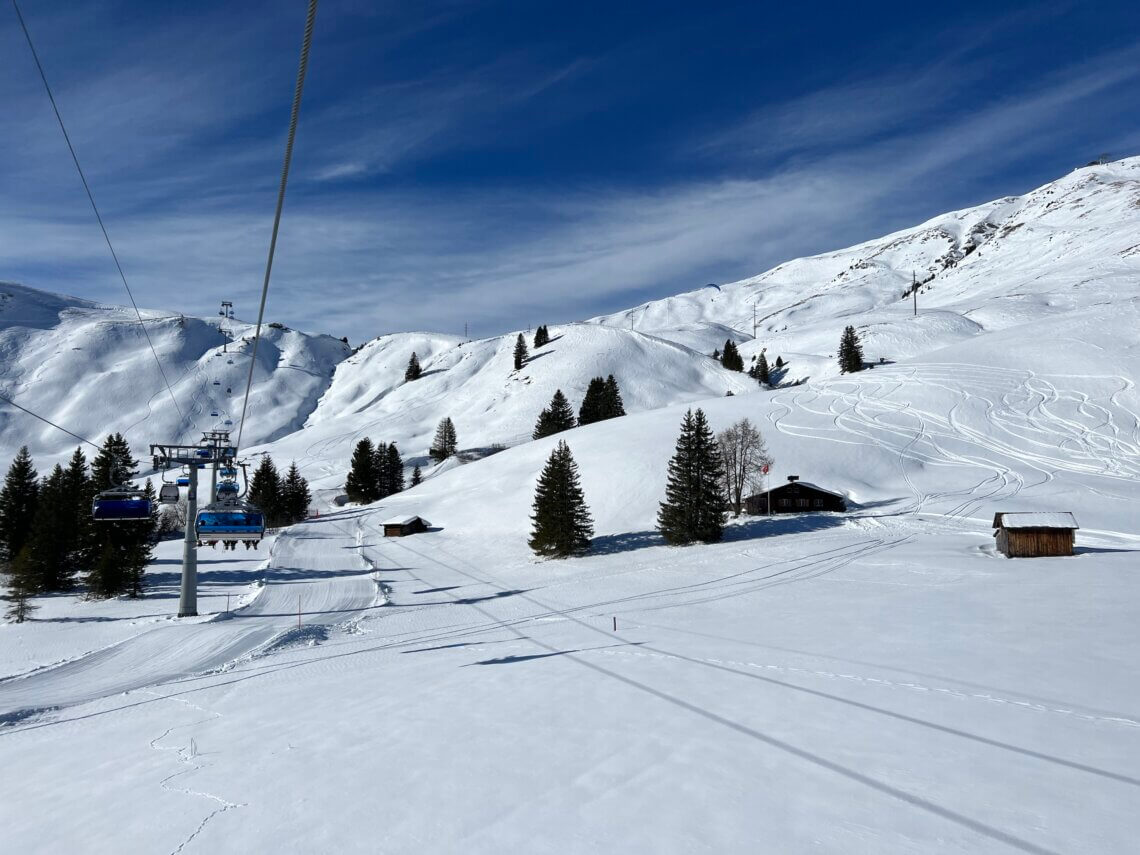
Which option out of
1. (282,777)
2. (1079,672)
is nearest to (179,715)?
(282,777)

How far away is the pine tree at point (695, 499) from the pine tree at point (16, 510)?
44.2 meters

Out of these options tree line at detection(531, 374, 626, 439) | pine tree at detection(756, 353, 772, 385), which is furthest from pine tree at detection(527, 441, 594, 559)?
pine tree at detection(756, 353, 772, 385)

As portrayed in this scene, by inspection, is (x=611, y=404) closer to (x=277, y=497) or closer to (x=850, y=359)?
(x=850, y=359)

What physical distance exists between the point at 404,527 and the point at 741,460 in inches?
1291

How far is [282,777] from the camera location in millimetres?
10375

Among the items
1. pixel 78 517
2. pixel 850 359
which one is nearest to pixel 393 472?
pixel 78 517

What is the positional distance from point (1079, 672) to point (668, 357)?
155 meters

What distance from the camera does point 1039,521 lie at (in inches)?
1385

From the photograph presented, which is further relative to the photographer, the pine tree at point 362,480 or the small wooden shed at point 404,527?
the pine tree at point 362,480

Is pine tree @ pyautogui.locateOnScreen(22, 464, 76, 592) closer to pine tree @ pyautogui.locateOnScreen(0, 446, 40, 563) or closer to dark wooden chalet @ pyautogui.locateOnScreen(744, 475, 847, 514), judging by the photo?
pine tree @ pyautogui.locateOnScreen(0, 446, 40, 563)

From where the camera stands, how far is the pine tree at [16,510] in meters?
48.4

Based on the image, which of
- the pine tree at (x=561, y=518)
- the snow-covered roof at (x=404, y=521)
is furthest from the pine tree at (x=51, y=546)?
the snow-covered roof at (x=404, y=521)

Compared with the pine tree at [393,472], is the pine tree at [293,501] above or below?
below

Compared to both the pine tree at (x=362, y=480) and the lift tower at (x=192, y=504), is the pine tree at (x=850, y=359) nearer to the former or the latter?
the pine tree at (x=362, y=480)
